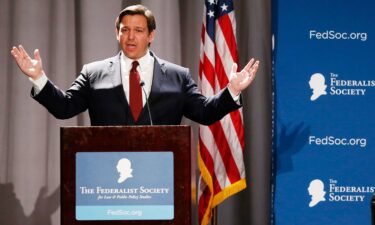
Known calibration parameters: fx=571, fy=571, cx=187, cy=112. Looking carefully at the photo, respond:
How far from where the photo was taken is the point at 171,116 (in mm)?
2863

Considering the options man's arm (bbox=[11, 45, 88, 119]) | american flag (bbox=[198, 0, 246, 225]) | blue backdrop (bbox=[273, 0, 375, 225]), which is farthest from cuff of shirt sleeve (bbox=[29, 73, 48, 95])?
blue backdrop (bbox=[273, 0, 375, 225])

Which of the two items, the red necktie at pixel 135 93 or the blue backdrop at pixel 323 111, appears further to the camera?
the blue backdrop at pixel 323 111

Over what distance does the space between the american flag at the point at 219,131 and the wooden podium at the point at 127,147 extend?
2.09 m

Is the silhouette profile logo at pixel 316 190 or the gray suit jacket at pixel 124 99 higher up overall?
the gray suit jacket at pixel 124 99

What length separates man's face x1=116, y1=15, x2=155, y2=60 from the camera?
281cm

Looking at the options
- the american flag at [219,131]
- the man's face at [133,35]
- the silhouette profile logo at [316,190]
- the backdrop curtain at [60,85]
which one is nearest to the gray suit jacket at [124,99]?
the man's face at [133,35]

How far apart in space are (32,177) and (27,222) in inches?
14.0

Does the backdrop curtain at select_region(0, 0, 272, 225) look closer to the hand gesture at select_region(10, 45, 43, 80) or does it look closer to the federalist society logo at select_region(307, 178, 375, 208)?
the federalist society logo at select_region(307, 178, 375, 208)

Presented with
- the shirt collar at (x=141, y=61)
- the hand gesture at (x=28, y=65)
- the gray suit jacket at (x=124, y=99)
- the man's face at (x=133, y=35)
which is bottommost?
the gray suit jacket at (x=124, y=99)

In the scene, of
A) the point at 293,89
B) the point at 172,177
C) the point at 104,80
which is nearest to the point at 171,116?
the point at 104,80

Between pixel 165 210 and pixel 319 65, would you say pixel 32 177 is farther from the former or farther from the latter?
pixel 165 210

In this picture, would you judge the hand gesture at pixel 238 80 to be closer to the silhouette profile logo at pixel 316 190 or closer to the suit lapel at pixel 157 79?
the suit lapel at pixel 157 79

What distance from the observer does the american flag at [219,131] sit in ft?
13.2

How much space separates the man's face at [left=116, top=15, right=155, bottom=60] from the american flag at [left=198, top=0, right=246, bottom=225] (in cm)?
124
